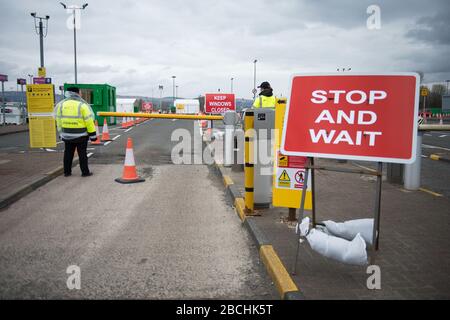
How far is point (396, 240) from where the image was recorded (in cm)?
474

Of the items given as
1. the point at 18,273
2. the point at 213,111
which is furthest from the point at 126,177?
the point at 213,111

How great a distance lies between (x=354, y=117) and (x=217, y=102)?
1368 cm

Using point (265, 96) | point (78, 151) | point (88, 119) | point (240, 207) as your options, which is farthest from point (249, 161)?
point (78, 151)

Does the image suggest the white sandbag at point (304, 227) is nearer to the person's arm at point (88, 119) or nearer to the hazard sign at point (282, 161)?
the hazard sign at point (282, 161)

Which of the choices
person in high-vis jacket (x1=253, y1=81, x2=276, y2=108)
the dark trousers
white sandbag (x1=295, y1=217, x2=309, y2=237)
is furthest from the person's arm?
white sandbag (x1=295, y1=217, x2=309, y2=237)

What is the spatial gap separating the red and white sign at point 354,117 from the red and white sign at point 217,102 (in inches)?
521

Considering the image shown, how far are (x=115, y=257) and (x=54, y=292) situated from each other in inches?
35.8

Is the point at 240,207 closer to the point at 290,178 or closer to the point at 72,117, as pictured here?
the point at 290,178

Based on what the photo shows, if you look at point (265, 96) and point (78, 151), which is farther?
point (78, 151)

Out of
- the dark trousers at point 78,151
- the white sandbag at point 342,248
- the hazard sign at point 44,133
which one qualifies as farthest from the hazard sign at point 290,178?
the hazard sign at point 44,133

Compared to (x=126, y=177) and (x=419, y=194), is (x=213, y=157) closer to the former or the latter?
(x=126, y=177)

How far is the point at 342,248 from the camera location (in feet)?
12.5

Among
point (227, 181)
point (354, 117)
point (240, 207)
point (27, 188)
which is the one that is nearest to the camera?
point (354, 117)

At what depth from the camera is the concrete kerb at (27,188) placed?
6.58 m
